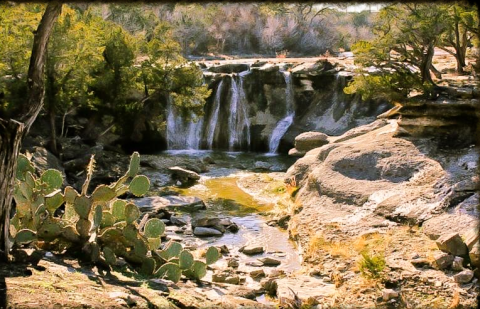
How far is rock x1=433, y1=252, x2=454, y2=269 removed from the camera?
7766mm

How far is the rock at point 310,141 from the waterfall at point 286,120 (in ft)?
18.5

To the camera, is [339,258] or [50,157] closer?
Answer: [339,258]

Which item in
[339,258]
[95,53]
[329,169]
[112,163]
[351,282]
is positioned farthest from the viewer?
[112,163]

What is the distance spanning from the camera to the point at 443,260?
7.80m

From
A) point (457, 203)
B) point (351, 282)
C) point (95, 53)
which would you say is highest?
point (95, 53)

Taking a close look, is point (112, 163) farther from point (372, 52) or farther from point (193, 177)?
point (372, 52)

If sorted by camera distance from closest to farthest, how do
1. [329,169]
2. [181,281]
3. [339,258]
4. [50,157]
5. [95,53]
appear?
[181,281], [339,258], [329,169], [50,157], [95,53]

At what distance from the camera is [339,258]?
948 cm

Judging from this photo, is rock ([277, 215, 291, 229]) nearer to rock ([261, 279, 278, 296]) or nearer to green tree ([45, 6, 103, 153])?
rock ([261, 279, 278, 296])

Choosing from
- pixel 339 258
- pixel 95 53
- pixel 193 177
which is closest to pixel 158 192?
pixel 193 177

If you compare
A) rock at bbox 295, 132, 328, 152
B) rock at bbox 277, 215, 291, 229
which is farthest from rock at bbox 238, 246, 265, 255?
rock at bbox 295, 132, 328, 152

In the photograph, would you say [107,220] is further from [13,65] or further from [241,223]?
[13,65]

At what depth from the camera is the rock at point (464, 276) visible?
7191 mm

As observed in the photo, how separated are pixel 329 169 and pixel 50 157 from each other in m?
8.68
